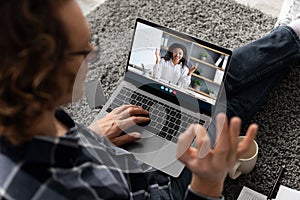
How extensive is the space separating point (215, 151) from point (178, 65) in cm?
55

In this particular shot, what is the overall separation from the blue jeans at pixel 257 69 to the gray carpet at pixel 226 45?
0.29ft

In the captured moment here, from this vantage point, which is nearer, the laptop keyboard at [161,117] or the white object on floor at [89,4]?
the laptop keyboard at [161,117]

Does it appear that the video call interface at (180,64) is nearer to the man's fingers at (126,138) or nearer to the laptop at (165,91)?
the laptop at (165,91)

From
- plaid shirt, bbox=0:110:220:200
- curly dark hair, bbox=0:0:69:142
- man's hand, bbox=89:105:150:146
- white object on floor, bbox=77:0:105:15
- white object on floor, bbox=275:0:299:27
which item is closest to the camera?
curly dark hair, bbox=0:0:69:142

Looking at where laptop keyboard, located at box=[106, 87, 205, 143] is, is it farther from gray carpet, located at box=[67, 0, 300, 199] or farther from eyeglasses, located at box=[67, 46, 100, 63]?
eyeglasses, located at box=[67, 46, 100, 63]

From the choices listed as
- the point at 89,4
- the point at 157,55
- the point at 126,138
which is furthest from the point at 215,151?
the point at 89,4

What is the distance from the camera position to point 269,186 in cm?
145

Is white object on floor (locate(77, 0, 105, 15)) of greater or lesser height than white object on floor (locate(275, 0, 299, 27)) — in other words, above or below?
below

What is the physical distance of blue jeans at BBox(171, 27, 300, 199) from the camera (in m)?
1.44

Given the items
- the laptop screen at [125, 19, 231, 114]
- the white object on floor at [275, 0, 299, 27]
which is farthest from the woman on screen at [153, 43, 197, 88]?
the white object on floor at [275, 0, 299, 27]

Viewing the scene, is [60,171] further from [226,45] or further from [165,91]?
[226,45]

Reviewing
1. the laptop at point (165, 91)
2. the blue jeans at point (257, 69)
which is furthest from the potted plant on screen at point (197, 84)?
the blue jeans at point (257, 69)

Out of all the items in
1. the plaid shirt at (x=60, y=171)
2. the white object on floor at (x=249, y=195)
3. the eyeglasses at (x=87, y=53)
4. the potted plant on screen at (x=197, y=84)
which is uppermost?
the eyeglasses at (x=87, y=53)

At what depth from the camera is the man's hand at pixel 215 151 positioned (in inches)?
32.4
